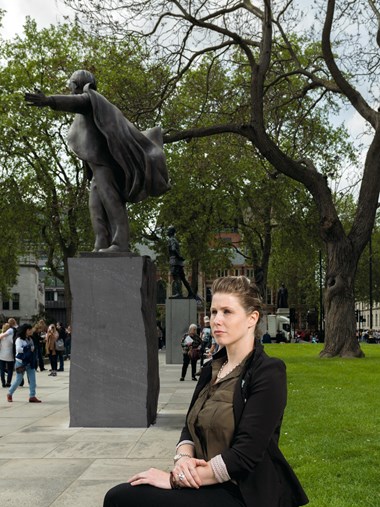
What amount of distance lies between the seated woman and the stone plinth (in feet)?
83.6

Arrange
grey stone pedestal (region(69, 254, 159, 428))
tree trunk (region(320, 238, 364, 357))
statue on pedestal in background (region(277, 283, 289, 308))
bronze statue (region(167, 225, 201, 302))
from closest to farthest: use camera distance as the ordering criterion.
Answer: 1. grey stone pedestal (region(69, 254, 159, 428))
2. tree trunk (region(320, 238, 364, 357))
3. bronze statue (region(167, 225, 201, 302))
4. statue on pedestal in background (region(277, 283, 289, 308))

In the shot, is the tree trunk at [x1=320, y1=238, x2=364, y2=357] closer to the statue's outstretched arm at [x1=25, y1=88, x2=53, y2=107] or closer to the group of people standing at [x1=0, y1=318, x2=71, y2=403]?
the group of people standing at [x1=0, y1=318, x2=71, y2=403]

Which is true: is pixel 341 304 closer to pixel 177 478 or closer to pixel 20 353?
pixel 20 353

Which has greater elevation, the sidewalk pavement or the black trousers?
the black trousers

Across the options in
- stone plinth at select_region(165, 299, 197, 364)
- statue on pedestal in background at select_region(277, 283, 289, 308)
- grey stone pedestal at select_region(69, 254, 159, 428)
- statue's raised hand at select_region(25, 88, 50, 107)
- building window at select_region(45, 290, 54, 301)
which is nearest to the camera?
statue's raised hand at select_region(25, 88, 50, 107)

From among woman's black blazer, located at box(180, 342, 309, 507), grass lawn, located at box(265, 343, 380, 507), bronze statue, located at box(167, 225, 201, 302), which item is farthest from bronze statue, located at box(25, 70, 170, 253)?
bronze statue, located at box(167, 225, 201, 302)

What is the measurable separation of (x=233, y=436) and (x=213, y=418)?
11 centimetres

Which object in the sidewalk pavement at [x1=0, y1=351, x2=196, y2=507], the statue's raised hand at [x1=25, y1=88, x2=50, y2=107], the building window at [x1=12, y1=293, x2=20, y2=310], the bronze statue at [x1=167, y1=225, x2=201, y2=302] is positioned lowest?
the sidewalk pavement at [x1=0, y1=351, x2=196, y2=507]

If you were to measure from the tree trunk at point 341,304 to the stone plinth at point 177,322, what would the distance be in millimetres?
6626

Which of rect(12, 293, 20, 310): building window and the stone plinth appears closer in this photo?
the stone plinth

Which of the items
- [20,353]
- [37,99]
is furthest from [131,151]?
[20,353]

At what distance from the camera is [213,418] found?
3.04 m

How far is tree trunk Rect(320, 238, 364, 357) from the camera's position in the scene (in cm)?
2317

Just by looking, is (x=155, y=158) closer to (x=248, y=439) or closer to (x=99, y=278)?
(x=99, y=278)
